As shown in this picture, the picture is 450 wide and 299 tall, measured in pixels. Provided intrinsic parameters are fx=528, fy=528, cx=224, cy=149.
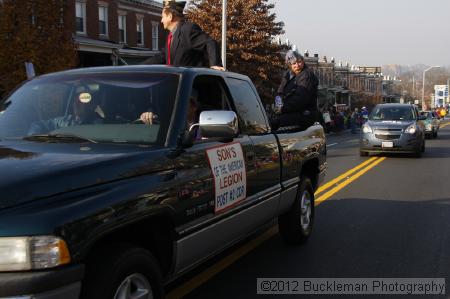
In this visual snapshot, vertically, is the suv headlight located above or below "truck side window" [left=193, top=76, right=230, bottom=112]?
below

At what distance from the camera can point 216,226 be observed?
3826mm

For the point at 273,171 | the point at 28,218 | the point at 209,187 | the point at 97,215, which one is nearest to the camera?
the point at 28,218

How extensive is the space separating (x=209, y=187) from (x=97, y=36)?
27603 mm

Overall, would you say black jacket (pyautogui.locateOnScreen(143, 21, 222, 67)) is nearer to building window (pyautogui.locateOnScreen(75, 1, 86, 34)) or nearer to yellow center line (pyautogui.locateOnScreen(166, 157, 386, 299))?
yellow center line (pyautogui.locateOnScreen(166, 157, 386, 299))

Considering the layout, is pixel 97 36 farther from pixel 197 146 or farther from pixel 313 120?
pixel 197 146

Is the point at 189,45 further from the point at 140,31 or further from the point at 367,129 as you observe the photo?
the point at 140,31

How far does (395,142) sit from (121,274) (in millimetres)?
14687

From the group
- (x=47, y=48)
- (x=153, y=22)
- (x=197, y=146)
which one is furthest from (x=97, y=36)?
(x=197, y=146)

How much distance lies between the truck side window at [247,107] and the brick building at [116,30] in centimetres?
2114

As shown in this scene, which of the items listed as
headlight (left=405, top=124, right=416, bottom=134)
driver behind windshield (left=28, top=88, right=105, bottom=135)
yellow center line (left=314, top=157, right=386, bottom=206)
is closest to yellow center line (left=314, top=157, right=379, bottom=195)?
yellow center line (left=314, top=157, right=386, bottom=206)

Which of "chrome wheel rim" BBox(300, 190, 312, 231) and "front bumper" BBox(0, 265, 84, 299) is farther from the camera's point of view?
"chrome wheel rim" BBox(300, 190, 312, 231)

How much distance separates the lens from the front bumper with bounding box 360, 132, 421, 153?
16234 mm

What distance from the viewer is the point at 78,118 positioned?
3.74m

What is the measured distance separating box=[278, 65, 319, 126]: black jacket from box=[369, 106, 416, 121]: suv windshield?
443 inches
